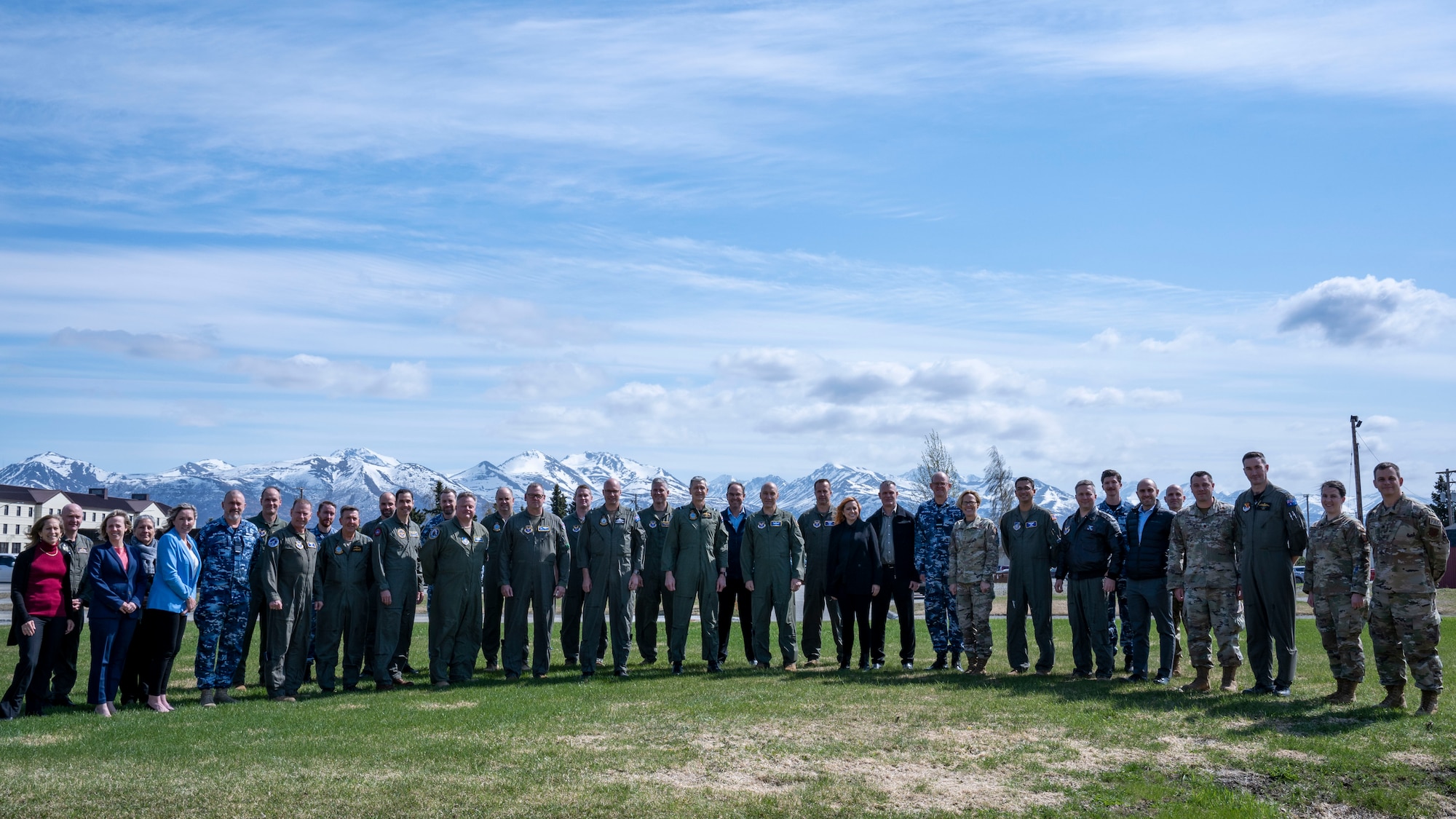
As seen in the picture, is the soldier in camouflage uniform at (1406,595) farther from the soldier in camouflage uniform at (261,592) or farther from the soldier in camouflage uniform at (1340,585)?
A: the soldier in camouflage uniform at (261,592)

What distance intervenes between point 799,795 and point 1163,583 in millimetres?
6320

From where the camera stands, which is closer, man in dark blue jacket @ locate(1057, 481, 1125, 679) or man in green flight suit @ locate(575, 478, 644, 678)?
man in dark blue jacket @ locate(1057, 481, 1125, 679)

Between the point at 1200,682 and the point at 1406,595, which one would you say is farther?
the point at 1200,682

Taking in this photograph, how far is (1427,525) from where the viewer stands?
9.29m

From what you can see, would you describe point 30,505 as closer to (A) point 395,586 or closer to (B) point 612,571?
(A) point 395,586

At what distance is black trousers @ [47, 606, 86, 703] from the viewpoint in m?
10.3

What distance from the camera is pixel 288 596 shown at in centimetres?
1091

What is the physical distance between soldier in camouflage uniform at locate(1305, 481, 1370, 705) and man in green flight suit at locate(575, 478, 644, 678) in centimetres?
681

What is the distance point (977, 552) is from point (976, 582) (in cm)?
34

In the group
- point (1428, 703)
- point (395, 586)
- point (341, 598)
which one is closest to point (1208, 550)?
point (1428, 703)

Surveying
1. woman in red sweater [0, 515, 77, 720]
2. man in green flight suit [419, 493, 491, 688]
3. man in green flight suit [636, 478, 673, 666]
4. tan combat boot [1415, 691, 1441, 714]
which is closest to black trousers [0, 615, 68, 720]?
woman in red sweater [0, 515, 77, 720]

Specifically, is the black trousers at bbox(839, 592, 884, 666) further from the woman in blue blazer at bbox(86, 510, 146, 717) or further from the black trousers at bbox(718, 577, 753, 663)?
→ the woman in blue blazer at bbox(86, 510, 146, 717)

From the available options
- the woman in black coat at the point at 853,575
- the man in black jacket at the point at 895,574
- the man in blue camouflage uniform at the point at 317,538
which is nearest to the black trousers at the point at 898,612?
the man in black jacket at the point at 895,574

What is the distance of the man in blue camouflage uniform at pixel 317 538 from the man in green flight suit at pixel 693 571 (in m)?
3.84
